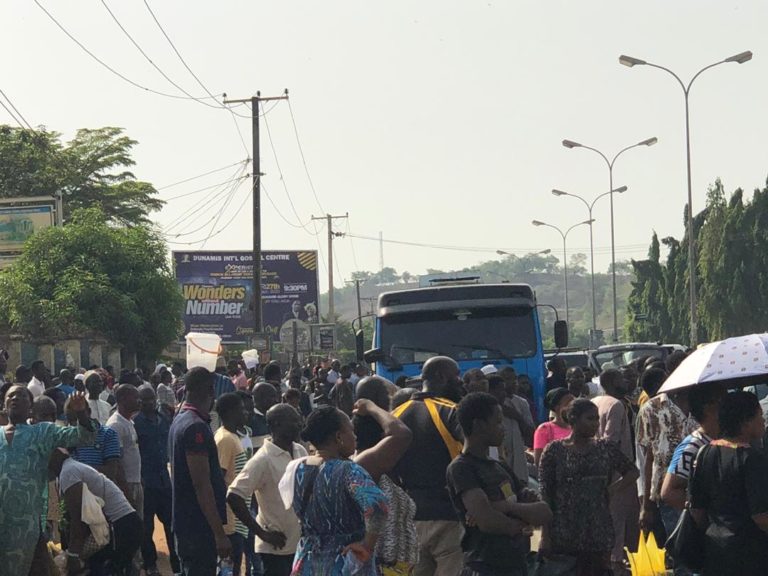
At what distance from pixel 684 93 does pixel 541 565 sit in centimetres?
3499

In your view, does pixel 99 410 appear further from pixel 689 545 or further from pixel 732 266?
pixel 732 266

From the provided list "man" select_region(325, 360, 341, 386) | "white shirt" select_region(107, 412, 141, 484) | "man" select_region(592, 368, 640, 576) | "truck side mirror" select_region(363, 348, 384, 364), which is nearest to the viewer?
"man" select_region(592, 368, 640, 576)

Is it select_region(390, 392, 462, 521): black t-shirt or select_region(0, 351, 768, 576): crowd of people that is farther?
select_region(390, 392, 462, 521): black t-shirt

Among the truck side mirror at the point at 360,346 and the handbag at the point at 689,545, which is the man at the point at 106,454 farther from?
the truck side mirror at the point at 360,346

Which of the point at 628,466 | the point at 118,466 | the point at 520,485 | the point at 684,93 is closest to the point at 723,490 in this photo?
the point at 520,485

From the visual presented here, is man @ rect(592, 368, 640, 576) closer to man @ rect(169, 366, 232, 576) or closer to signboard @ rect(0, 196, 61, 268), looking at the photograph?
man @ rect(169, 366, 232, 576)

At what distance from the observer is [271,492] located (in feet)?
28.8

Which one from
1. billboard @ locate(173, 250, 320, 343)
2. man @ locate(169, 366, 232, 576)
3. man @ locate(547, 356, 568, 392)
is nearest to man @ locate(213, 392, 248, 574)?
man @ locate(169, 366, 232, 576)

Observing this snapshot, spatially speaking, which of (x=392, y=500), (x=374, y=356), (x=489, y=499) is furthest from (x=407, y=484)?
(x=374, y=356)

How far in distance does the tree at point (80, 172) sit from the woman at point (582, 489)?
55.7 metres

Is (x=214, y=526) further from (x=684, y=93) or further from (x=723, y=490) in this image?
(x=684, y=93)

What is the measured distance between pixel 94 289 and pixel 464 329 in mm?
23539

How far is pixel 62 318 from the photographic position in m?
41.5

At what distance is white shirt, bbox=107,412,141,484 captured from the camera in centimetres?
1211
